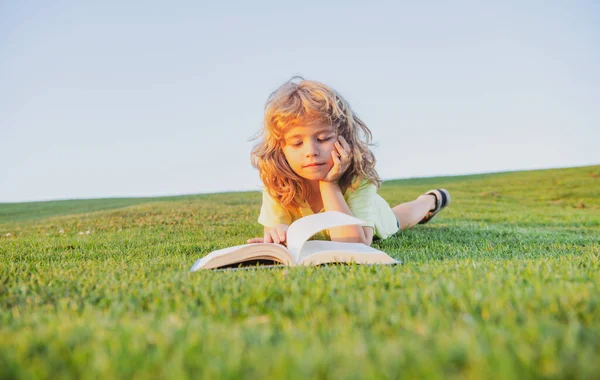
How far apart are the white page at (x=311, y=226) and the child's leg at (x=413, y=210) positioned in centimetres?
351

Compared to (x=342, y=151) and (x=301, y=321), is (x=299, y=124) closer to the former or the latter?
(x=342, y=151)

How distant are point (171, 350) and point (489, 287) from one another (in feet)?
4.90

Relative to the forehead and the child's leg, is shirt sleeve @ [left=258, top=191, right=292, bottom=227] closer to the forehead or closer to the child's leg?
the forehead

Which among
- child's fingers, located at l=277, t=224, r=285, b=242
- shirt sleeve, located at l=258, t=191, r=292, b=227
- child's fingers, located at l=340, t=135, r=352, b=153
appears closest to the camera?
child's fingers, located at l=277, t=224, r=285, b=242

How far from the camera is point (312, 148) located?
486 centimetres

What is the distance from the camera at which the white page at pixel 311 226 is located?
3592 millimetres

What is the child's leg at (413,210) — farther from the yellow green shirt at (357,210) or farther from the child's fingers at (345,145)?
the child's fingers at (345,145)

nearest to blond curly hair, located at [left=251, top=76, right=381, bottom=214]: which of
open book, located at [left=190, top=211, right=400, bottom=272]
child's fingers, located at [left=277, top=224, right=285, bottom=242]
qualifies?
child's fingers, located at [left=277, top=224, right=285, bottom=242]

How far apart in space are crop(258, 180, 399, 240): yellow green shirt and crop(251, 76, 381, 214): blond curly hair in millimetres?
111

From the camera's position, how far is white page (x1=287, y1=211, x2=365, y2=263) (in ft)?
11.8

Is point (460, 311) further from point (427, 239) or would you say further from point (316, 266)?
point (427, 239)

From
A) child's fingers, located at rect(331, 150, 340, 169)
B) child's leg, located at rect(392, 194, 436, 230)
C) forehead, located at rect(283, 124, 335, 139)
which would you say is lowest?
child's leg, located at rect(392, 194, 436, 230)

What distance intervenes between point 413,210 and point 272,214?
9.22 ft

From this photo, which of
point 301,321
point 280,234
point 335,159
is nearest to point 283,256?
point 280,234
